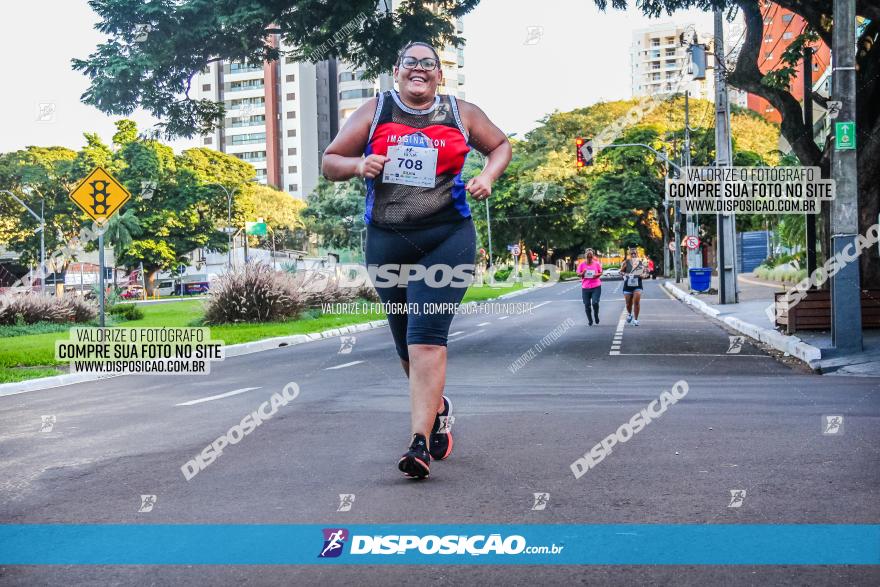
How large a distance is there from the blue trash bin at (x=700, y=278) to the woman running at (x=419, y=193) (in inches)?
1265

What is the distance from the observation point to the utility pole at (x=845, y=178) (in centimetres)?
1177

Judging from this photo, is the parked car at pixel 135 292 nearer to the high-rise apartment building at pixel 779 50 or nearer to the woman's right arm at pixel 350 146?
the high-rise apartment building at pixel 779 50

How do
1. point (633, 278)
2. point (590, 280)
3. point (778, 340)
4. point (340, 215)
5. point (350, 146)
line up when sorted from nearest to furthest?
point (350, 146) → point (778, 340) → point (633, 278) → point (590, 280) → point (340, 215)

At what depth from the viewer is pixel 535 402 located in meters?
7.91

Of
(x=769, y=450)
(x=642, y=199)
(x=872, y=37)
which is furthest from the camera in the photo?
(x=642, y=199)

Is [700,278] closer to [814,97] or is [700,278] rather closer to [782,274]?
[782,274]

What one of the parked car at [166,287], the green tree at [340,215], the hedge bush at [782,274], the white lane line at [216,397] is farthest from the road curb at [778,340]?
the parked car at [166,287]

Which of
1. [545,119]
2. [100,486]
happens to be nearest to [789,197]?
[100,486]

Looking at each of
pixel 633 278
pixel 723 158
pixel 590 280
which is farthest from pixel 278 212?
pixel 633 278

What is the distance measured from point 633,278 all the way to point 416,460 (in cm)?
1611

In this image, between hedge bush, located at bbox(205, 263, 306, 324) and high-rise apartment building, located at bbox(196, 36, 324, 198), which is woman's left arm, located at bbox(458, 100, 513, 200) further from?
high-rise apartment building, located at bbox(196, 36, 324, 198)

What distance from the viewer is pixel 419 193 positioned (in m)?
4.70

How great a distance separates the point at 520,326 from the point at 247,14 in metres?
8.86

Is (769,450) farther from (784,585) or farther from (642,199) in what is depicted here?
(642,199)
